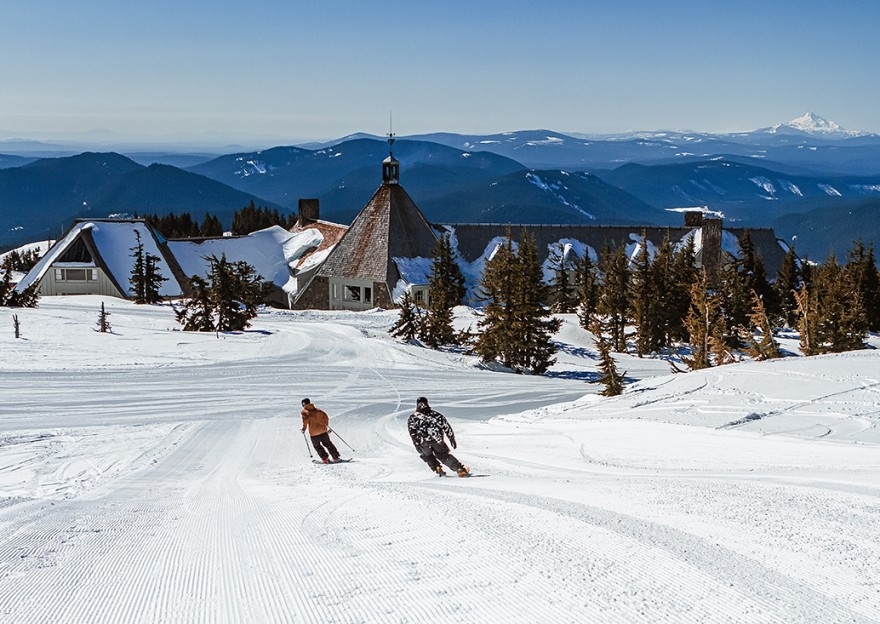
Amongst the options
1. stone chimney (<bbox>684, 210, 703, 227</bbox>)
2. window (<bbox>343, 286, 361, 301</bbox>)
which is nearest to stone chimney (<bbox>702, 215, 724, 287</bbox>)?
stone chimney (<bbox>684, 210, 703, 227</bbox>)

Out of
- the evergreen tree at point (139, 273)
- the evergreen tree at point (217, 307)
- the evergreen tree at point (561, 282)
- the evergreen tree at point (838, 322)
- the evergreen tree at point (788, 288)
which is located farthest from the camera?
the evergreen tree at point (788, 288)

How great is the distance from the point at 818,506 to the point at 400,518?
4211mm

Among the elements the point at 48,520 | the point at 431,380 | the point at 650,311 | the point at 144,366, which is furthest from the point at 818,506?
the point at 650,311

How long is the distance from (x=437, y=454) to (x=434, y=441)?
0.71 feet

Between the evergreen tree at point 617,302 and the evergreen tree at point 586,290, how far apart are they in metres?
0.80

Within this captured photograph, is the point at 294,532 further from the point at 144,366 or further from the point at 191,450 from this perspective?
the point at 144,366

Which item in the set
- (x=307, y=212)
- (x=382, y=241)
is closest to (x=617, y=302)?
(x=382, y=241)

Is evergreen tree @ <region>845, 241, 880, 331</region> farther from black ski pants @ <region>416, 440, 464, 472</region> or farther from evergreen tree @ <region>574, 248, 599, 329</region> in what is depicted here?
black ski pants @ <region>416, 440, 464, 472</region>

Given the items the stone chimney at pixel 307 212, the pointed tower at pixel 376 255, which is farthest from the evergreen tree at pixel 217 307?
the stone chimney at pixel 307 212

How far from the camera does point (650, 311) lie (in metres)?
45.7

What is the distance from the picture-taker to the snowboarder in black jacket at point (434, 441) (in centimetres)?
1280

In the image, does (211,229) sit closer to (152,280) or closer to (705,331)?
(152,280)

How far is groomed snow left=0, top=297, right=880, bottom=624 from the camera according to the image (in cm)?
553

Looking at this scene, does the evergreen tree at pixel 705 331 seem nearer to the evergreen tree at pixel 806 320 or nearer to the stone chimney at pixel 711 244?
the evergreen tree at pixel 806 320
